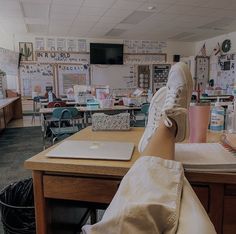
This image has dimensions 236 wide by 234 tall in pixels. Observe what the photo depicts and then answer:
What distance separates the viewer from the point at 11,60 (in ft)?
23.2

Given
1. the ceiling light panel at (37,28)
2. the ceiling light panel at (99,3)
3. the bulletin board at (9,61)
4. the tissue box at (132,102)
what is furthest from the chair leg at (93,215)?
the bulletin board at (9,61)

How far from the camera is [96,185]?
0.84 m

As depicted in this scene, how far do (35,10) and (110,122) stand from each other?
167 inches

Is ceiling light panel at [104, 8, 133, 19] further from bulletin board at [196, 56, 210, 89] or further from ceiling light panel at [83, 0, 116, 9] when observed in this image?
bulletin board at [196, 56, 210, 89]

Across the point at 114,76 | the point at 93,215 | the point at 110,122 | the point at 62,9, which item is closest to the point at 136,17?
the point at 62,9

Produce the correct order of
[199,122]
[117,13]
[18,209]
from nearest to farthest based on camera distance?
[199,122]
[18,209]
[117,13]

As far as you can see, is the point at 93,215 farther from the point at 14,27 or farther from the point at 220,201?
the point at 14,27

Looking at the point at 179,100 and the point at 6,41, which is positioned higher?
the point at 6,41

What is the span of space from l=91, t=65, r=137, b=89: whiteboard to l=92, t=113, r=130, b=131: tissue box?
6.70 metres

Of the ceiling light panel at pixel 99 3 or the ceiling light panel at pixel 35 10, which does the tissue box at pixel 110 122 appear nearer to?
Result: the ceiling light panel at pixel 99 3

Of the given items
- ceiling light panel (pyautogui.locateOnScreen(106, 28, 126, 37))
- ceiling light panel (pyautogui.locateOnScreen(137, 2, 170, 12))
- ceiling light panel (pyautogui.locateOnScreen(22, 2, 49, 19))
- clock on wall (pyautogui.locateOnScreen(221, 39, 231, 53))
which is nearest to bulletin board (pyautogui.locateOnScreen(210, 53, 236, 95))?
clock on wall (pyautogui.locateOnScreen(221, 39, 231, 53))

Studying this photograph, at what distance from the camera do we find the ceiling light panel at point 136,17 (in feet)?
16.5

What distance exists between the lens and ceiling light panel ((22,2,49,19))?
14.4 ft

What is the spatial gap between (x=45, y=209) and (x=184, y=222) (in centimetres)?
59
